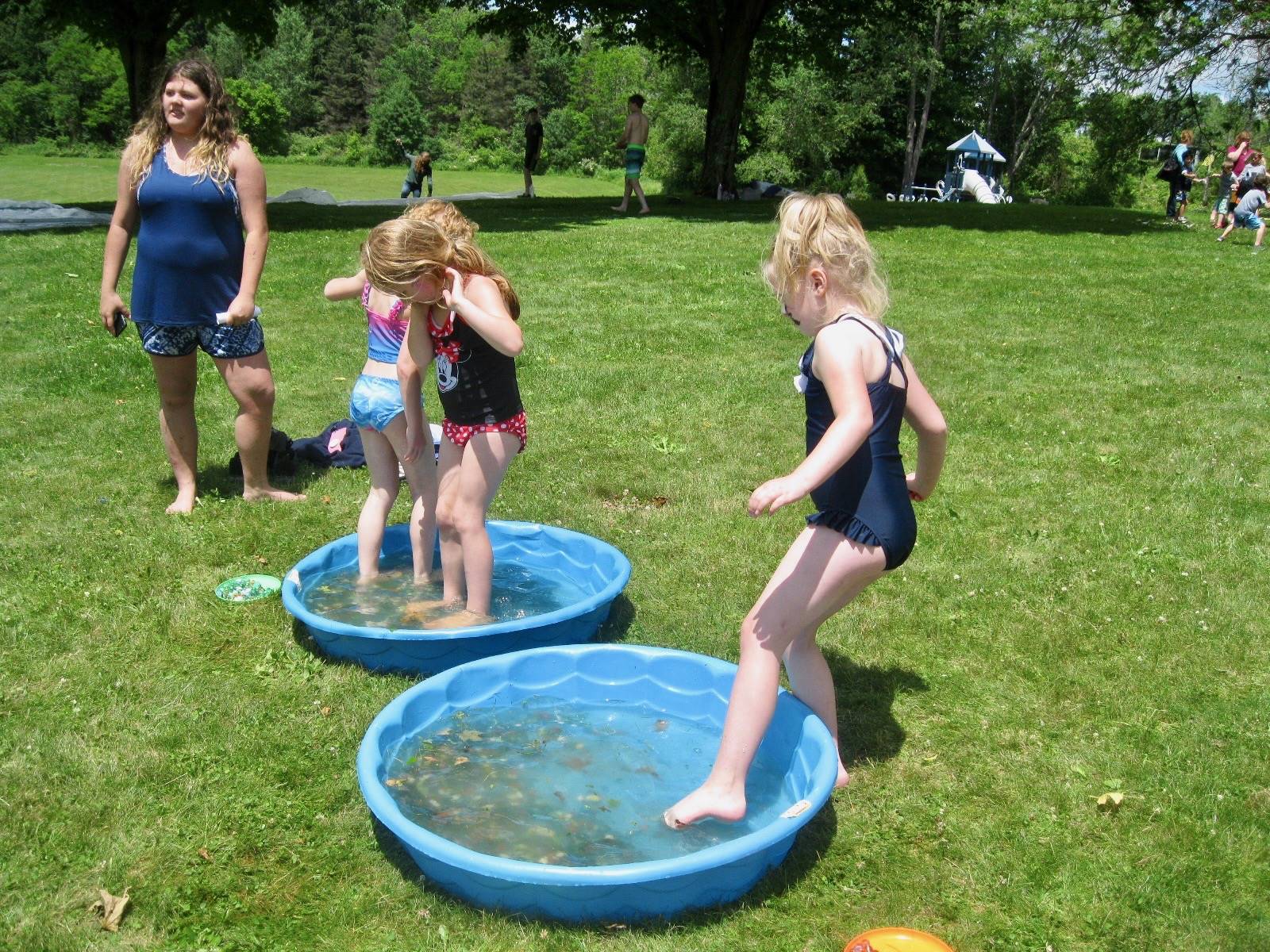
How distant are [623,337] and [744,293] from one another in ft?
7.62

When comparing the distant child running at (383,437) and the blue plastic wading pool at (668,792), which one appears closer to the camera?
the blue plastic wading pool at (668,792)

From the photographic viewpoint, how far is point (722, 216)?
1891 centimetres

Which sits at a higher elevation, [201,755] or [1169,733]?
[1169,733]

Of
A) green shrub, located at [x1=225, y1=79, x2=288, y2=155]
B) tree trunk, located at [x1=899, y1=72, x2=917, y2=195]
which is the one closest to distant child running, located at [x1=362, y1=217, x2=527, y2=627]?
tree trunk, located at [x1=899, y1=72, x2=917, y2=195]

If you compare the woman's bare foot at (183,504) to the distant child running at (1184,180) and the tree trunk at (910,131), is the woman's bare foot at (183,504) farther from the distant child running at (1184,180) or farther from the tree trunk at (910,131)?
the tree trunk at (910,131)

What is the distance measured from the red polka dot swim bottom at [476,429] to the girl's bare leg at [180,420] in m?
2.28

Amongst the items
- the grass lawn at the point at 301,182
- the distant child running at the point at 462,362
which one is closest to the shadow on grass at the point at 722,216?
the grass lawn at the point at 301,182

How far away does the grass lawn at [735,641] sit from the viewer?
3213mm

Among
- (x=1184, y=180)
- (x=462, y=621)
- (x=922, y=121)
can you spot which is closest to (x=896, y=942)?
(x=462, y=621)

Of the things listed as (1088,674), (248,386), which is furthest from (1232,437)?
(248,386)

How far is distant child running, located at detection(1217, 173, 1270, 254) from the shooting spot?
16.6 m

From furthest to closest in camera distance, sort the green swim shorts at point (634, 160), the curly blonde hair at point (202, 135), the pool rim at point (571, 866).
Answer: the green swim shorts at point (634, 160), the curly blonde hair at point (202, 135), the pool rim at point (571, 866)

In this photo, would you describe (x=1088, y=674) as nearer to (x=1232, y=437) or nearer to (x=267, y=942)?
(x=267, y=942)

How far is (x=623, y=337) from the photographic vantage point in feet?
33.5
